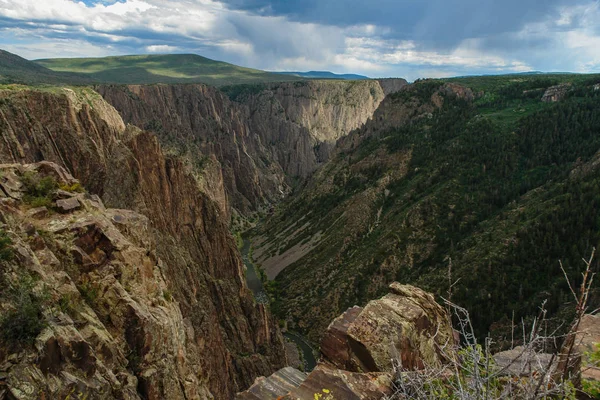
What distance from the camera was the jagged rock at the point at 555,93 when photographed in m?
108

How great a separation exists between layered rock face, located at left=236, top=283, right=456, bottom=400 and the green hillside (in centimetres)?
2906

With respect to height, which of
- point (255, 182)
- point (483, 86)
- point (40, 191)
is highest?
point (483, 86)

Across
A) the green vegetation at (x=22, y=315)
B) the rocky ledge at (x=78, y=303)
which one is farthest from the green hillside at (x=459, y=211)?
the green vegetation at (x=22, y=315)

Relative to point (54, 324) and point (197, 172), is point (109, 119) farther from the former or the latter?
point (54, 324)

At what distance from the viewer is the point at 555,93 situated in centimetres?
11012

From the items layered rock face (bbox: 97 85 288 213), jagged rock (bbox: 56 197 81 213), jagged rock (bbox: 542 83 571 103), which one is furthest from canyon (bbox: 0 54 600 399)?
layered rock face (bbox: 97 85 288 213)

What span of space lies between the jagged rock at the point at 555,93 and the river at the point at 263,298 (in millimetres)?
91415

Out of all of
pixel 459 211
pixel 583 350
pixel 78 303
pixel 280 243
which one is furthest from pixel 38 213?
pixel 280 243

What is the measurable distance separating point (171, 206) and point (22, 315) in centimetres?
4313

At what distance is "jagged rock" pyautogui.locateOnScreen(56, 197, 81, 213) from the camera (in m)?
18.5

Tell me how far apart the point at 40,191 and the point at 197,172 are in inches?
3371

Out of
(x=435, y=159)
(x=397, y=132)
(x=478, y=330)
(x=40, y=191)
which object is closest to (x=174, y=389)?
(x=40, y=191)

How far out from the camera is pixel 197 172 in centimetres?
10288

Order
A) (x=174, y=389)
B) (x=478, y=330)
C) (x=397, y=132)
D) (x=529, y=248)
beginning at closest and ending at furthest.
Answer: (x=174, y=389)
(x=478, y=330)
(x=529, y=248)
(x=397, y=132)
